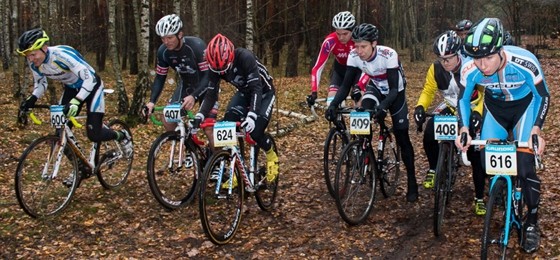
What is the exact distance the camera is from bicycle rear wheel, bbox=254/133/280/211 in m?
6.04

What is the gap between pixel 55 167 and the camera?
Answer: 609 cm

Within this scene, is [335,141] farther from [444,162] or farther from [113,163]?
[113,163]

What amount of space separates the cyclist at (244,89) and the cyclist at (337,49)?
3.68 ft

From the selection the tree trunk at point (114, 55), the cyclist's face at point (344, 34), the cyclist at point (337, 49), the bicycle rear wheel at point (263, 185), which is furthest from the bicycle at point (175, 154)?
the tree trunk at point (114, 55)

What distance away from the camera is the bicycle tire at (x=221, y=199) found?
483 cm

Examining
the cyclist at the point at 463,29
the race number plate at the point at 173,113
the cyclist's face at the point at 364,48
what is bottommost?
the race number plate at the point at 173,113

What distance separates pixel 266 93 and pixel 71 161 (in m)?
2.62

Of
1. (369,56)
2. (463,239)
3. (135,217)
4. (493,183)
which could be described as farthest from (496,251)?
(135,217)

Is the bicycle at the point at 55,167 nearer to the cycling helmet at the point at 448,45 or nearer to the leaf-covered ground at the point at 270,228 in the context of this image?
the leaf-covered ground at the point at 270,228

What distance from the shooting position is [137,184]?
7.50m

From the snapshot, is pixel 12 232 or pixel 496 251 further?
pixel 12 232

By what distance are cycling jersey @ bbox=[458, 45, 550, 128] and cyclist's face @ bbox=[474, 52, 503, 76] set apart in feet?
0.47

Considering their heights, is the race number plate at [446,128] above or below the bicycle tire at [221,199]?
above

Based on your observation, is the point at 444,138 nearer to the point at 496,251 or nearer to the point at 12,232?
the point at 496,251
